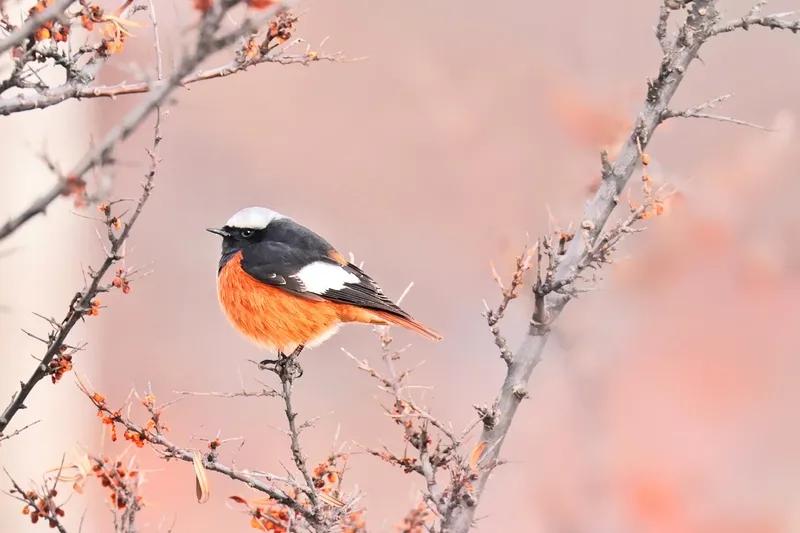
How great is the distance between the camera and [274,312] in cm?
194

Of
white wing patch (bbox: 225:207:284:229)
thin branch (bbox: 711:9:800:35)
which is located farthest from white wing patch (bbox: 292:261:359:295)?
thin branch (bbox: 711:9:800:35)

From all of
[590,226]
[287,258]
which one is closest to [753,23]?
[590,226]

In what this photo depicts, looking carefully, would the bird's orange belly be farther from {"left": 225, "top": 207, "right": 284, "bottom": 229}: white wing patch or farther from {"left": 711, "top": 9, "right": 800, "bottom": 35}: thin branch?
{"left": 711, "top": 9, "right": 800, "bottom": 35}: thin branch

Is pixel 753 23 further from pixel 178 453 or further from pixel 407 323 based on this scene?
pixel 178 453

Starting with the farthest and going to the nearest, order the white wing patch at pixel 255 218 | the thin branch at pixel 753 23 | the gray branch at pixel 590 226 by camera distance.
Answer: the white wing patch at pixel 255 218 → the thin branch at pixel 753 23 → the gray branch at pixel 590 226

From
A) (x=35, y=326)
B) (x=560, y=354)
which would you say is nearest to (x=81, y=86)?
(x=560, y=354)

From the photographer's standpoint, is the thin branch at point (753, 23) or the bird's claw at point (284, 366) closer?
the bird's claw at point (284, 366)

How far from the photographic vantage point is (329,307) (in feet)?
6.44

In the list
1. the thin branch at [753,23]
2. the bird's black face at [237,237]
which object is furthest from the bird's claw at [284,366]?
the thin branch at [753,23]

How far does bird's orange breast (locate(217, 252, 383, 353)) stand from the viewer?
192cm

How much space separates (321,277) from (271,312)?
4.8 inches

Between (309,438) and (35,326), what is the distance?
1721mm

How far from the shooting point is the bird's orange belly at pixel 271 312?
192 centimetres

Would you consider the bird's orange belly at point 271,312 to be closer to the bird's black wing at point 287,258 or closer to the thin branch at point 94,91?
the bird's black wing at point 287,258
